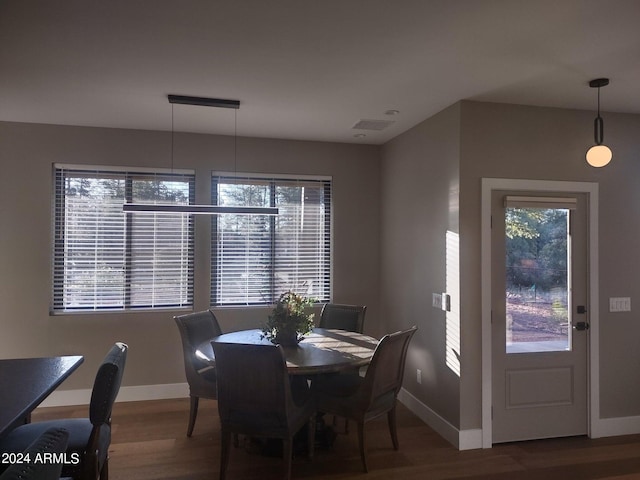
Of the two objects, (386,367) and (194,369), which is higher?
(386,367)

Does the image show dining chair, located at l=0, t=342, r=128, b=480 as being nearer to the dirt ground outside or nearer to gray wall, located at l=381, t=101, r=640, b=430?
gray wall, located at l=381, t=101, r=640, b=430

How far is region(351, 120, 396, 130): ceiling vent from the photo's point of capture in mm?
4023

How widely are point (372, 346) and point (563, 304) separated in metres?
1.65

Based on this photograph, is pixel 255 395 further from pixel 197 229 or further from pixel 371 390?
pixel 197 229

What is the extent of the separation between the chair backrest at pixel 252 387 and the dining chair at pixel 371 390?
48cm

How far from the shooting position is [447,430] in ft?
11.3

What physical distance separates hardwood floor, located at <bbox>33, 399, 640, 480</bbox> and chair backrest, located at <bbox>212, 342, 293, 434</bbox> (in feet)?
1.56

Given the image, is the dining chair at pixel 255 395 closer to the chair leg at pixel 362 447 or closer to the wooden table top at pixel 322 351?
the wooden table top at pixel 322 351

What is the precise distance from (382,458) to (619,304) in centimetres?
238

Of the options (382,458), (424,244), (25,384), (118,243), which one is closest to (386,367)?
(382,458)

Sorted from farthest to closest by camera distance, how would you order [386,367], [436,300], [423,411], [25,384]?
[423,411] < [436,300] < [386,367] < [25,384]

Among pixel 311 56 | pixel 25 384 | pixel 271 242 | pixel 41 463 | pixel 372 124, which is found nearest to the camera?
pixel 41 463


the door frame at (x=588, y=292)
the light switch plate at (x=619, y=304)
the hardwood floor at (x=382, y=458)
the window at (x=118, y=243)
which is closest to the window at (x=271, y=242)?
the window at (x=118, y=243)

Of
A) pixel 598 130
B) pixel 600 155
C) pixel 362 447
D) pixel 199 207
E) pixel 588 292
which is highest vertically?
pixel 598 130
